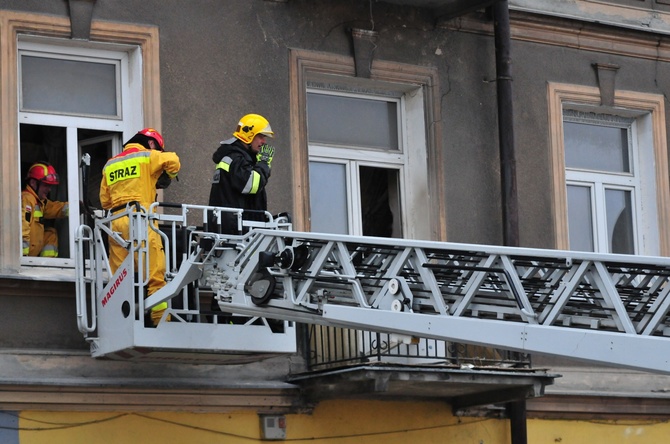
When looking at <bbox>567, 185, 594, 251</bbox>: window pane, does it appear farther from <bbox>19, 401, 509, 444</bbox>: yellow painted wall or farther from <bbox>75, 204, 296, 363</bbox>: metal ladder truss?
A: <bbox>75, 204, 296, 363</bbox>: metal ladder truss

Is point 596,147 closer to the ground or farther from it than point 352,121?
closer to the ground

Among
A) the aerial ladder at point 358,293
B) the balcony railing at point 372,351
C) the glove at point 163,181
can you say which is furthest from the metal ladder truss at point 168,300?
the balcony railing at point 372,351

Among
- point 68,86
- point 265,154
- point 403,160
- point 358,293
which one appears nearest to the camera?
point 358,293

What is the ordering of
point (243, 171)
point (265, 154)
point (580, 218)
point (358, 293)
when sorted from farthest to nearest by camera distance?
1. point (580, 218)
2. point (265, 154)
3. point (243, 171)
4. point (358, 293)

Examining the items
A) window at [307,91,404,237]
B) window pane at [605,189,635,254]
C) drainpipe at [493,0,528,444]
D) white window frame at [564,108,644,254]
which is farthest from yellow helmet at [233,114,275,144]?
window pane at [605,189,635,254]

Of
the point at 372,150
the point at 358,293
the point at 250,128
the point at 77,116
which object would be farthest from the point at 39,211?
the point at 358,293

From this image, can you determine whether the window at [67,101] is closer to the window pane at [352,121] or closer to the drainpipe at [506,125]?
the window pane at [352,121]

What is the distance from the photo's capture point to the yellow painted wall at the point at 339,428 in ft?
39.9

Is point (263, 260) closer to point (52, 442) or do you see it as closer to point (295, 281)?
point (295, 281)

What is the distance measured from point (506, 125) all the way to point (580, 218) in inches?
63.2

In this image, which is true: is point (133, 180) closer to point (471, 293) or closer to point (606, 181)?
point (471, 293)

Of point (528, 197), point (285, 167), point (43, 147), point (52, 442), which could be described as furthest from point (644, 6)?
point (52, 442)

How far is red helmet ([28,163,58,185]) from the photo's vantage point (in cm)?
1270

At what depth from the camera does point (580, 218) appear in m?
16.0
